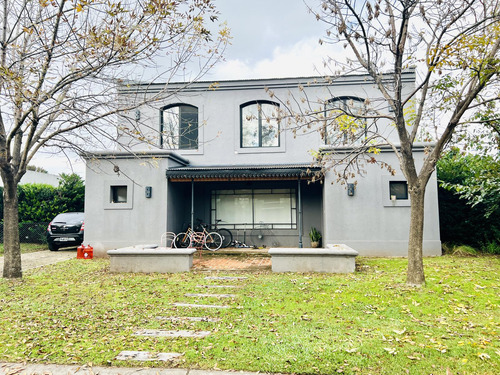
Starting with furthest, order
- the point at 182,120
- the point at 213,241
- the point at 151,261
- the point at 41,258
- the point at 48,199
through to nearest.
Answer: the point at 48,199 → the point at 182,120 → the point at 213,241 → the point at 41,258 → the point at 151,261

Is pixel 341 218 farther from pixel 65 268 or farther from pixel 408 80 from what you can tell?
pixel 65 268

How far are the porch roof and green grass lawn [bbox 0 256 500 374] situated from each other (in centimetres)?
436

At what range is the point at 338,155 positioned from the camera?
1141cm

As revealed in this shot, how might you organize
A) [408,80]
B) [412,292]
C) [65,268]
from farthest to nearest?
[408,80] < [65,268] < [412,292]

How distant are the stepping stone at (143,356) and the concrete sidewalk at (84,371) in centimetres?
19

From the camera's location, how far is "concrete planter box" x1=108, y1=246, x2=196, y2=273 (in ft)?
29.1

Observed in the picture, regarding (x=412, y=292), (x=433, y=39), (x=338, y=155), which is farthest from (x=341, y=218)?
(x=433, y=39)

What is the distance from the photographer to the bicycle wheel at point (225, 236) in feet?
45.0

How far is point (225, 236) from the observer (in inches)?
550

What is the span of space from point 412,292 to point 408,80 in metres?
10.2

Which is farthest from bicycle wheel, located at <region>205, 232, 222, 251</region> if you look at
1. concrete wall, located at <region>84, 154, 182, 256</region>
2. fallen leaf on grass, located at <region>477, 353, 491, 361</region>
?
fallen leaf on grass, located at <region>477, 353, 491, 361</region>

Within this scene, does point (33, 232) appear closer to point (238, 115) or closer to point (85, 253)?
point (85, 253)

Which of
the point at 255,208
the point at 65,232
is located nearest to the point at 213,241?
the point at 255,208

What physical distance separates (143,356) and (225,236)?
33.2 ft
